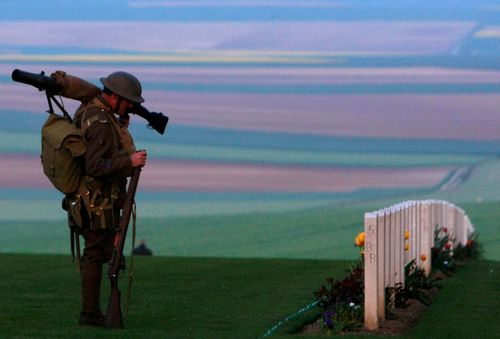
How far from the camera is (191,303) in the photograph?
13.8m

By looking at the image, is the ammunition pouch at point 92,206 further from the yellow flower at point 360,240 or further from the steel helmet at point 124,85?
the yellow flower at point 360,240

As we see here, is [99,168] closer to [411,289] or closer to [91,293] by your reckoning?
[91,293]

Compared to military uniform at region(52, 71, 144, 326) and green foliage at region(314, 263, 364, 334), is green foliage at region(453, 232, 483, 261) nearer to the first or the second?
green foliage at region(314, 263, 364, 334)

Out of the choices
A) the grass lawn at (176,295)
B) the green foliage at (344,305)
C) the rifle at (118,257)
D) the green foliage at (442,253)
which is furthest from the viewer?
the green foliage at (442,253)

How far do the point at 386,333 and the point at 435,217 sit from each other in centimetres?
800

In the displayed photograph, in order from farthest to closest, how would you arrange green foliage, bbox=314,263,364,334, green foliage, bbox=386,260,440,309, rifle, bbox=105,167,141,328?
green foliage, bbox=386,260,440,309 < green foliage, bbox=314,263,364,334 < rifle, bbox=105,167,141,328

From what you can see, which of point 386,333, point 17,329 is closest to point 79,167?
point 17,329

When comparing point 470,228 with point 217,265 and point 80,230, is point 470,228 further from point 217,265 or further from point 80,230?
point 80,230

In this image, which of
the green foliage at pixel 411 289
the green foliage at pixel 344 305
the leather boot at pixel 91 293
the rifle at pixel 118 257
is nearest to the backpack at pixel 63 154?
the rifle at pixel 118 257

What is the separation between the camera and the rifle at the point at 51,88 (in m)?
11.1

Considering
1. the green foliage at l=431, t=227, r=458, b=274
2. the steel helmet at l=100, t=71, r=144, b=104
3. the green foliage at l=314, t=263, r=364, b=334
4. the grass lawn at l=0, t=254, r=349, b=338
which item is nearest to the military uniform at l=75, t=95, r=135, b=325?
the steel helmet at l=100, t=71, r=144, b=104

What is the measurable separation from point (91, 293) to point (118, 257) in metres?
0.45

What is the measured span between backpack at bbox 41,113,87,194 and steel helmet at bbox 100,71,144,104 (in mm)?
447

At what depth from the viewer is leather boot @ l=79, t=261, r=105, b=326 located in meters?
11.4
